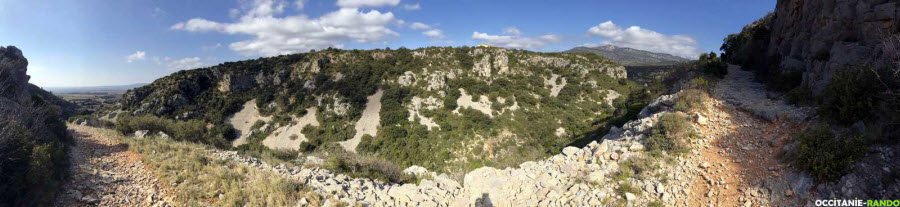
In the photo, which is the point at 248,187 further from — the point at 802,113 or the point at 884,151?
the point at 802,113

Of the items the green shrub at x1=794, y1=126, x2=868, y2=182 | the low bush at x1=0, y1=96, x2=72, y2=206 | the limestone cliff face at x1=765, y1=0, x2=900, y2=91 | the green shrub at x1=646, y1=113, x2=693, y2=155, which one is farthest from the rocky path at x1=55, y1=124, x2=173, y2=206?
the limestone cliff face at x1=765, y1=0, x2=900, y2=91

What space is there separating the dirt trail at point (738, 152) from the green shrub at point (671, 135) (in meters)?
0.32

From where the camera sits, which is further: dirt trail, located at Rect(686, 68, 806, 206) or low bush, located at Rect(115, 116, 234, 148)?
low bush, located at Rect(115, 116, 234, 148)

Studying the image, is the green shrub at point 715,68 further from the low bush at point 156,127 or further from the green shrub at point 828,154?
the low bush at point 156,127

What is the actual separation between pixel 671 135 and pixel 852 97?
10.2ft

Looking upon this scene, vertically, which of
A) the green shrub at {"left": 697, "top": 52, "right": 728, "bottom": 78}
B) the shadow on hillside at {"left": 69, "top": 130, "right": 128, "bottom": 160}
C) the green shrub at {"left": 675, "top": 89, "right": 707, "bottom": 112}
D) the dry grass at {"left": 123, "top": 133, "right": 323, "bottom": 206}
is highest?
the green shrub at {"left": 697, "top": 52, "right": 728, "bottom": 78}

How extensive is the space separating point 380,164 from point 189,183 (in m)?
5.68

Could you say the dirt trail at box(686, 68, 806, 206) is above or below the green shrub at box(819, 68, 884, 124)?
below

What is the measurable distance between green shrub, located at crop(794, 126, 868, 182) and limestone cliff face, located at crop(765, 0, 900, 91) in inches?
93.2

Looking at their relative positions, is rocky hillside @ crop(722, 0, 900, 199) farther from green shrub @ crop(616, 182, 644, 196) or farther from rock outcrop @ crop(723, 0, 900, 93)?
green shrub @ crop(616, 182, 644, 196)

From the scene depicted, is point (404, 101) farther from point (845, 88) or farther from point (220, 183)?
point (845, 88)

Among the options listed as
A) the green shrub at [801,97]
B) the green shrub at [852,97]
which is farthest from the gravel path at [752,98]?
the green shrub at [852,97]

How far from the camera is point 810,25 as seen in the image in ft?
34.5

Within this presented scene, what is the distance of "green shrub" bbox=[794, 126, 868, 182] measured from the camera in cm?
480
